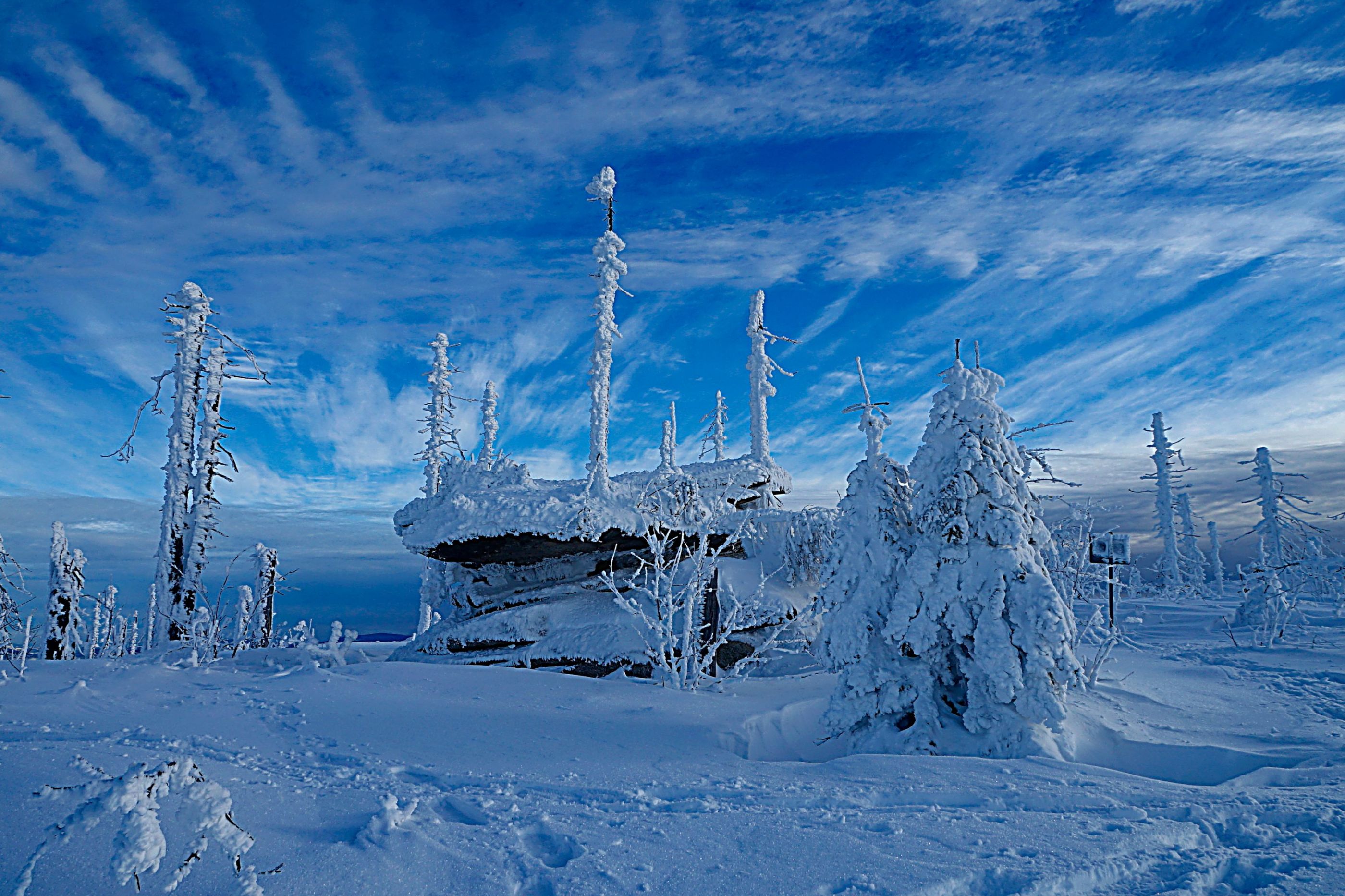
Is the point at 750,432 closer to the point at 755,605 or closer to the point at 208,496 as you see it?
the point at 755,605

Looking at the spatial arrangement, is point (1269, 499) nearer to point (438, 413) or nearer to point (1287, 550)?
point (1287, 550)

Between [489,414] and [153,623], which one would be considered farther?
[489,414]

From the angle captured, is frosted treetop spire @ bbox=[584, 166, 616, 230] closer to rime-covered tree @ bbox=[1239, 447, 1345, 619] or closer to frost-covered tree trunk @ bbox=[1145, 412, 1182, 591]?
rime-covered tree @ bbox=[1239, 447, 1345, 619]

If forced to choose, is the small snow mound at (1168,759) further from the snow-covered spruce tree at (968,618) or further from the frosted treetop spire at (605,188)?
the frosted treetop spire at (605,188)

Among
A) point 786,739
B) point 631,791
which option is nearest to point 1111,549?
point 786,739

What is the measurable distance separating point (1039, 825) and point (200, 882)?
4877 millimetres

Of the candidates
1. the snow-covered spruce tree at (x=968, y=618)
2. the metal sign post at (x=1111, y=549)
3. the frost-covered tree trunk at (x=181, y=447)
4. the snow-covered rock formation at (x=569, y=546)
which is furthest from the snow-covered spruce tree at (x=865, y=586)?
the frost-covered tree trunk at (x=181, y=447)

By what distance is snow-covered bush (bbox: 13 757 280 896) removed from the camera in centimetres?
224

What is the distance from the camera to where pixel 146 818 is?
230cm

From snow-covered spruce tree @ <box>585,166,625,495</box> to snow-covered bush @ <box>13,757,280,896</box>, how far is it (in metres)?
17.1

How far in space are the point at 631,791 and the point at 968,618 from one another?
5337mm

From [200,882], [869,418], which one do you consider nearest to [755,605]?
[869,418]

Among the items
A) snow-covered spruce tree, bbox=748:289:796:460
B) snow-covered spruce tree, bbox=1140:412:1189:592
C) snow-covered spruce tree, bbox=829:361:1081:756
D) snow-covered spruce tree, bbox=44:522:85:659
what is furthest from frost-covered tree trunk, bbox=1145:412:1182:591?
snow-covered spruce tree, bbox=44:522:85:659

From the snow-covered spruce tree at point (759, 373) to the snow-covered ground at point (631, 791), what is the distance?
17302 mm
